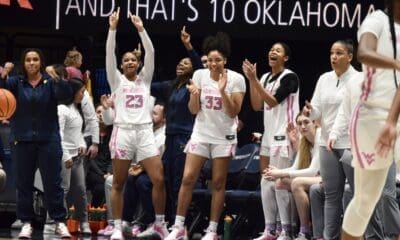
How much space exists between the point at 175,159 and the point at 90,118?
137cm

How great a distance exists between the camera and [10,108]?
10430 millimetres

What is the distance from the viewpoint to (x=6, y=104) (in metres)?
10.4

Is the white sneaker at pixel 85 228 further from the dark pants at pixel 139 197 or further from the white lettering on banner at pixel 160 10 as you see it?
the white lettering on banner at pixel 160 10

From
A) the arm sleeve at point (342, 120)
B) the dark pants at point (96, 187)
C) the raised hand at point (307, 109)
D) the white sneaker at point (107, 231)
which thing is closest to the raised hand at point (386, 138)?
the arm sleeve at point (342, 120)

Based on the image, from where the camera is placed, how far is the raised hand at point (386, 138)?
5980 mm

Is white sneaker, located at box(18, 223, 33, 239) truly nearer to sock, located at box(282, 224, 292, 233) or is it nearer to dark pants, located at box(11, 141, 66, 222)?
dark pants, located at box(11, 141, 66, 222)

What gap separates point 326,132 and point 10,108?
Result: 296 cm

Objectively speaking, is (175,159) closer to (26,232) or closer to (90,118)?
(90,118)

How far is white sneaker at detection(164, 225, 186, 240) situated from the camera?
34.4 ft

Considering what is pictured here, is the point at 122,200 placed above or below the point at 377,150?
below

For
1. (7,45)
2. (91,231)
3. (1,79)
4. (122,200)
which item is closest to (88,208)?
(91,231)

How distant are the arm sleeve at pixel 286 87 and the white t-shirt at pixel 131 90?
135 cm

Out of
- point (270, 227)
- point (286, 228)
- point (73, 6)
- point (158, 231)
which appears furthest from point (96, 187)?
point (286, 228)

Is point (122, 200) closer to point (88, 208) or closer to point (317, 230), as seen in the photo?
point (88, 208)
